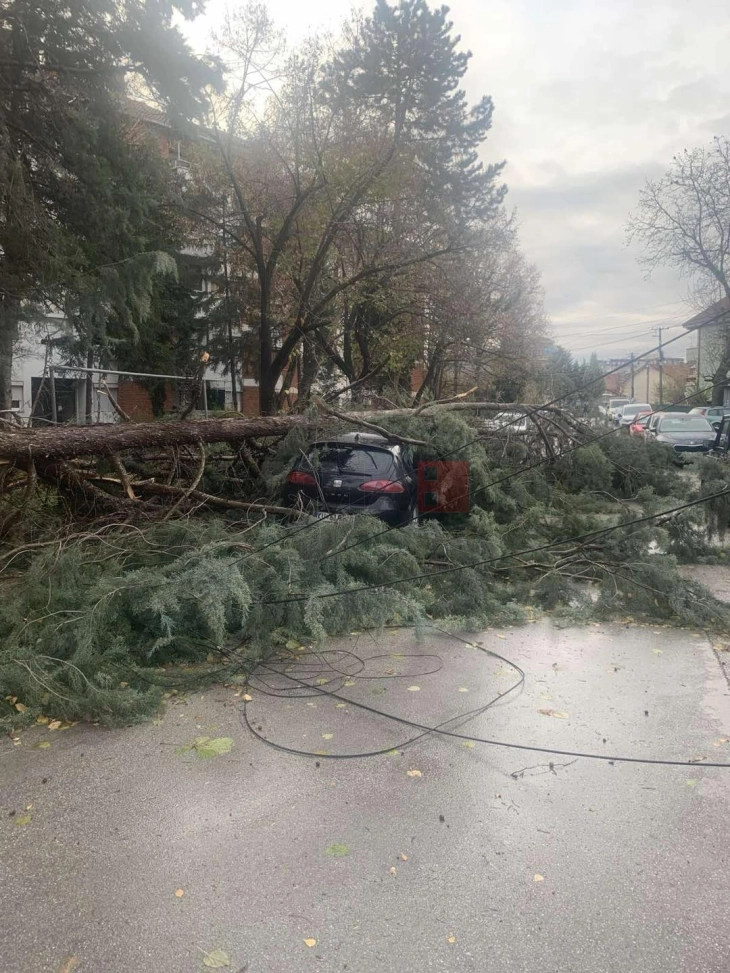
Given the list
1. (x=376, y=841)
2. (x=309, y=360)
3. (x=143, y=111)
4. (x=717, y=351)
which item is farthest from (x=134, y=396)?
(x=717, y=351)

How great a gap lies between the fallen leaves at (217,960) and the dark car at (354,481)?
5406 mm

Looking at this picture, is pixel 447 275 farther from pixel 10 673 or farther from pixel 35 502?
pixel 10 673

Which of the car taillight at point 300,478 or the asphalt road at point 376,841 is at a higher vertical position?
the car taillight at point 300,478

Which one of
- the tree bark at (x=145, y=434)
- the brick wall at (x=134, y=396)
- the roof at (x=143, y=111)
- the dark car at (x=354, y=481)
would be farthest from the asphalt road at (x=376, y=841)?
the brick wall at (x=134, y=396)

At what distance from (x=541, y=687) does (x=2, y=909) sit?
345 cm

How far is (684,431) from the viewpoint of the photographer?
26.5 m

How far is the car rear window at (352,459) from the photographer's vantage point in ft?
27.1

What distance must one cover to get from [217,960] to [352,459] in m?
6.14

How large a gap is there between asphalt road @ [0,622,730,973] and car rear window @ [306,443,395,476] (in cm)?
361

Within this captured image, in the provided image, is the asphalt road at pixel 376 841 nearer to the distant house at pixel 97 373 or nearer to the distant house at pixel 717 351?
the distant house at pixel 97 373

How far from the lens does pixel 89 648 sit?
4992 millimetres

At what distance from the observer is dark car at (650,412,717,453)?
25656mm

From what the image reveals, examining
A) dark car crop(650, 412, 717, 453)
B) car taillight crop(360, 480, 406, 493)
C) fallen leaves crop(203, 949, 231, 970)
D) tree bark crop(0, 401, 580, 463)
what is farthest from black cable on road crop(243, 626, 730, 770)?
dark car crop(650, 412, 717, 453)

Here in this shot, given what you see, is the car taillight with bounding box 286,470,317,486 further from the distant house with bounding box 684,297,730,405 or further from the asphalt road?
the distant house with bounding box 684,297,730,405
